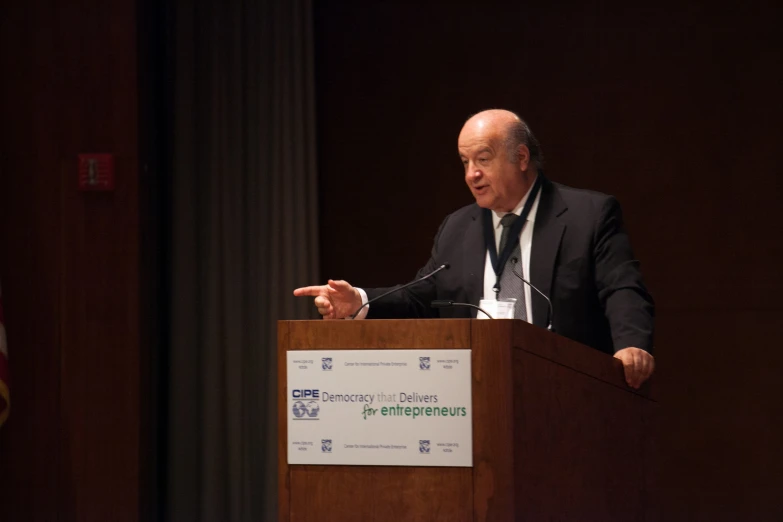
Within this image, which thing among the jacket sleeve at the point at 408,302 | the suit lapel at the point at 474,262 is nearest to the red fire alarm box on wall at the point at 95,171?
the jacket sleeve at the point at 408,302

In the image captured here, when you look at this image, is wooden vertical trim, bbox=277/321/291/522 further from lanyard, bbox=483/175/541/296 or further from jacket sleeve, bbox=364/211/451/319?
lanyard, bbox=483/175/541/296

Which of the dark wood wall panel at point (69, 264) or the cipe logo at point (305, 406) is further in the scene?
the dark wood wall panel at point (69, 264)

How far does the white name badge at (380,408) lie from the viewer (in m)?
1.90

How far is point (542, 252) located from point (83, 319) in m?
2.24

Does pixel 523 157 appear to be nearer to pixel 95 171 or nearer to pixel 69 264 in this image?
pixel 95 171

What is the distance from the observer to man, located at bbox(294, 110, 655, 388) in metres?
2.85

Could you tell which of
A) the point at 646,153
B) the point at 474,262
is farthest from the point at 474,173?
the point at 646,153

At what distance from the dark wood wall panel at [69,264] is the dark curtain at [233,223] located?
368mm

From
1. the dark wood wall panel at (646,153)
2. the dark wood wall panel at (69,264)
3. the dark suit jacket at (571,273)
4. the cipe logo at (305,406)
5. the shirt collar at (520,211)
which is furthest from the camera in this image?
the dark wood wall panel at (646,153)

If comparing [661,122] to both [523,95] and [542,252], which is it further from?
[542,252]

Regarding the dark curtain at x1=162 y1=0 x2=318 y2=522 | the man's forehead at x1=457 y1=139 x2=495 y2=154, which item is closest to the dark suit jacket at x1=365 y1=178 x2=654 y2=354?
the man's forehead at x1=457 y1=139 x2=495 y2=154

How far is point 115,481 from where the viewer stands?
404 centimetres

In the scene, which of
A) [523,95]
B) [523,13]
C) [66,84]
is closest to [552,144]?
[523,95]

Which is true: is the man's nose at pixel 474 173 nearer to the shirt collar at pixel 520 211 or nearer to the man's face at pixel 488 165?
the man's face at pixel 488 165
